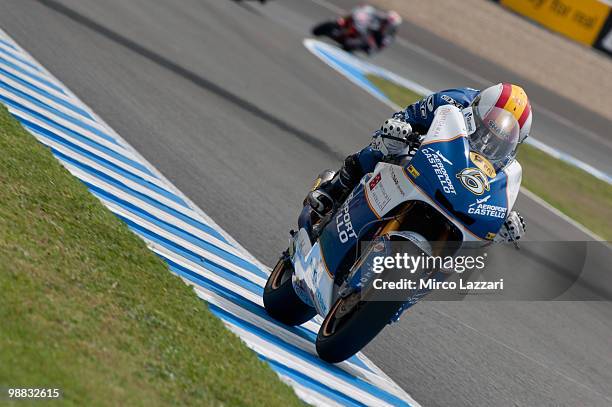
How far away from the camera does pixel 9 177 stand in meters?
6.50

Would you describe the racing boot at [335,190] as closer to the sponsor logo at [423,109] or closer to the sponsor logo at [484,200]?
the sponsor logo at [423,109]

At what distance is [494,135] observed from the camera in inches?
237

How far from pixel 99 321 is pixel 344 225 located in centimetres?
183

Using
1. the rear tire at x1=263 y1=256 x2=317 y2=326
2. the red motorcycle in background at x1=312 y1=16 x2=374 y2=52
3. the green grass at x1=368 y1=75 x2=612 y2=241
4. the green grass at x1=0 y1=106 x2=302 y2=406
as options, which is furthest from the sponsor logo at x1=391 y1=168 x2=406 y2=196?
the red motorcycle in background at x1=312 y1=16 x2=374 y2=52

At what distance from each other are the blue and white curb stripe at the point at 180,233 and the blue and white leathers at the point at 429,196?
0.38 metres

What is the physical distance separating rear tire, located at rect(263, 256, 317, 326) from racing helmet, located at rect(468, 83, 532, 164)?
1472mm

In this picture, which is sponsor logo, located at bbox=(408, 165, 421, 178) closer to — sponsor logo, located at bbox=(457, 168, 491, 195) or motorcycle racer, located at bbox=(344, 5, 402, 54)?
sponsor logo, located at bbox=(457, 168, 491, 195)

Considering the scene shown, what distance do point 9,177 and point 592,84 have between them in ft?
73.1

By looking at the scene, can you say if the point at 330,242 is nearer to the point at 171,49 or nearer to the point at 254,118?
the point at 254,118

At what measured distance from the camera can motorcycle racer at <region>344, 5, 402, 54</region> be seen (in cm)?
2153

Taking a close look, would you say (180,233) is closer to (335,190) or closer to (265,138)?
(335,190)

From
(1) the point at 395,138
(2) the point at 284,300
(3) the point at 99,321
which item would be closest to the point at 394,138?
(1) the point at 395,138

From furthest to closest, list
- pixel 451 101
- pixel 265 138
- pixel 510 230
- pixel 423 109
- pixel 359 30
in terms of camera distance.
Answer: pixel 359 30, pixel 265 138, pixel 423 109, pixel 451 101, pixel 510 230

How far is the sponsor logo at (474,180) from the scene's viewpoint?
568 cm
